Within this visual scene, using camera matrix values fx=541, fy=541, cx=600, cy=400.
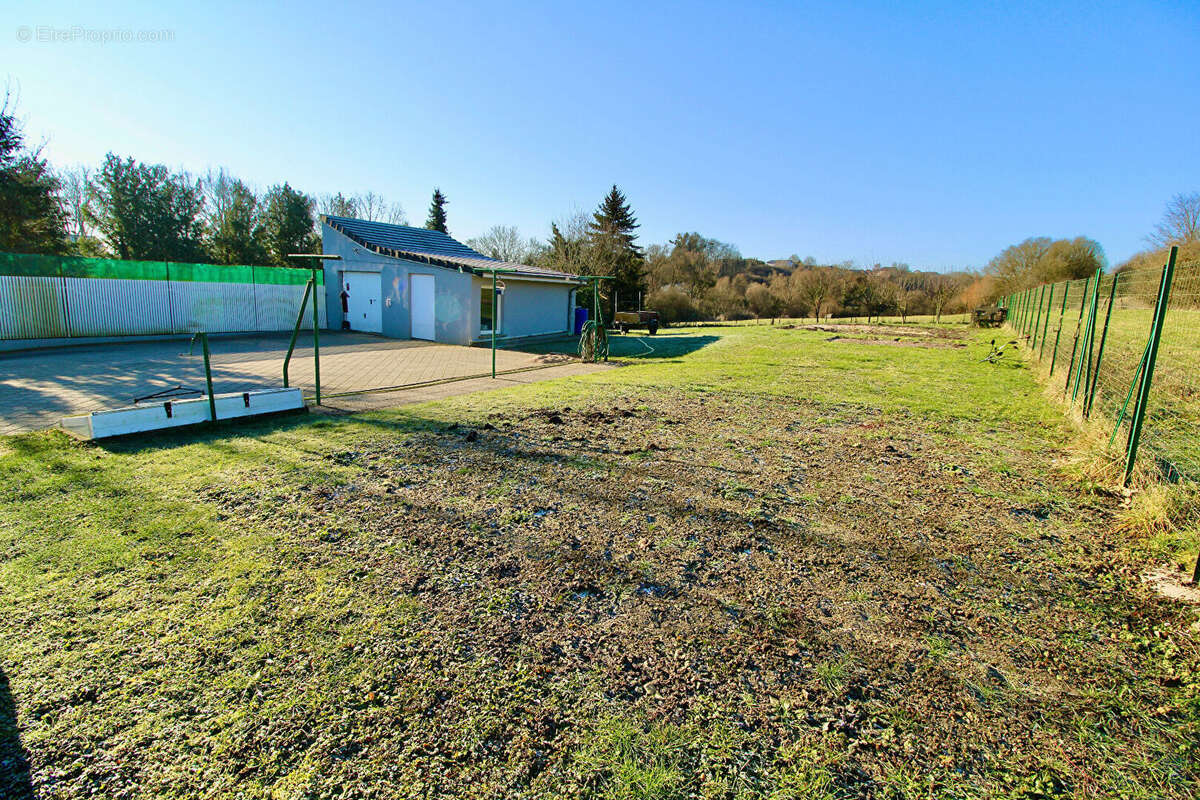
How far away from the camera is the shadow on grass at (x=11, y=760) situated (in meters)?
1.76

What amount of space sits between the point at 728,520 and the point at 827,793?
2218 millimetres

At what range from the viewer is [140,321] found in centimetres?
1602

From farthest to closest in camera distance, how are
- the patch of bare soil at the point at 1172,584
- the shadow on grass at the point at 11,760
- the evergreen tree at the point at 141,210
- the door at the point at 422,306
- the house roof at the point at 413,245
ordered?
1. the evergreen tree at the point at 141,210
2. the house roof at the point at 413,245
3. the door at the point at 422,306
4. the patch of bare soil at the point at 1172,584
5. the shadow on grass at the point at 11,760

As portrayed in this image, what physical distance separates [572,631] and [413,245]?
2083 cm

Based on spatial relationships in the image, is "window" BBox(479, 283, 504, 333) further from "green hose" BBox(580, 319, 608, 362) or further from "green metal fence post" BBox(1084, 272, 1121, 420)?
"green metal fence post" BBox(1084, 272, 1121, 420)

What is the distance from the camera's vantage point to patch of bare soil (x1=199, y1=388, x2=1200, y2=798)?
204 centimetres

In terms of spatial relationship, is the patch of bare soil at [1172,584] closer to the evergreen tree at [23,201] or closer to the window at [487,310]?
the window at [487,310]

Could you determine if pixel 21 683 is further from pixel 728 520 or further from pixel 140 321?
pixel 140 321

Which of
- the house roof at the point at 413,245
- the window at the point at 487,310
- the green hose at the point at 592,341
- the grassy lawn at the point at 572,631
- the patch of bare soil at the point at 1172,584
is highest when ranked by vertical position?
the house roof at the point at 413,245

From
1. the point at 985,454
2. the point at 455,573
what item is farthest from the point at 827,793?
the point at 985,454

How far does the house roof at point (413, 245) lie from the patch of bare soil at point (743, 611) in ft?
43.0

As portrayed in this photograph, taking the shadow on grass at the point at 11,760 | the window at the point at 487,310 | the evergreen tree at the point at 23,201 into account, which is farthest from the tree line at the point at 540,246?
the shadow on grass at the point at 11,760

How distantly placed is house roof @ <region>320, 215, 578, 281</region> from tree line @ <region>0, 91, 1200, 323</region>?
8.12 meters

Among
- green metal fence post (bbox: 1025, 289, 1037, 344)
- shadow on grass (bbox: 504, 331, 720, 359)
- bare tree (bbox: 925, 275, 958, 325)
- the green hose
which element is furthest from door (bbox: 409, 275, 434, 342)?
bare tree (bbox: 925, 275, 958, 325)
